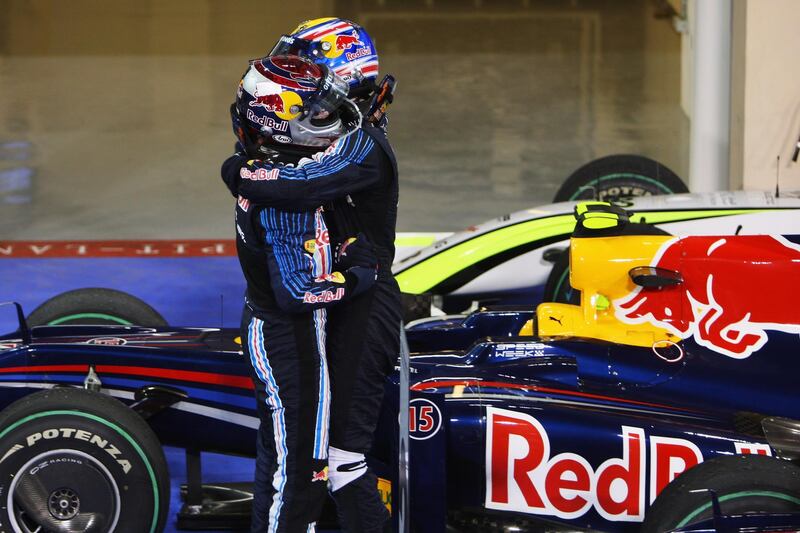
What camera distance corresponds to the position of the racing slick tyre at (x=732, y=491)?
353cm

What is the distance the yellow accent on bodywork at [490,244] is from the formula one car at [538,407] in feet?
4.03

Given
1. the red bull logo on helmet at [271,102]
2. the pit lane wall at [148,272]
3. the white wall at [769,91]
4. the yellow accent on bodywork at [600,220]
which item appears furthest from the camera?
the white wall at [769,91]

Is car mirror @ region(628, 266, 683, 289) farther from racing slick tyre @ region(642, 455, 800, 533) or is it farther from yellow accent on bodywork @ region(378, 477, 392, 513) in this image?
yellow accent on bodywork @ region(378, 477, 392, 513)

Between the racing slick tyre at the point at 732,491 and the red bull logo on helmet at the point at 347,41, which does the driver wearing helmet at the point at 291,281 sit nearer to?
the racing slick tyre at the point at 732,491

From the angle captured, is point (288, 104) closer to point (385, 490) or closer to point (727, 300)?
point (385, 490)

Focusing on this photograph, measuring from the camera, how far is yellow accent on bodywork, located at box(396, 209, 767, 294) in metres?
5.85

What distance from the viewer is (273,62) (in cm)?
355

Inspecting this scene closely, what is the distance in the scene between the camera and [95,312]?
5.19 metres

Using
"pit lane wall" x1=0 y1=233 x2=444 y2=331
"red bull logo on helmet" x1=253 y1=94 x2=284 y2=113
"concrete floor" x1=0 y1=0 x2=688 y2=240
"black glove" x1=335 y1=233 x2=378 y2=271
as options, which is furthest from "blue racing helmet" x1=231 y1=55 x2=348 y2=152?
"concrete floor" x1=0 y1=0 x2=688 y2=240

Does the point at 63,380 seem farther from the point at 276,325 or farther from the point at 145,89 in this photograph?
the point at 145,89

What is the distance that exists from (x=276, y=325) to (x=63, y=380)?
110cm

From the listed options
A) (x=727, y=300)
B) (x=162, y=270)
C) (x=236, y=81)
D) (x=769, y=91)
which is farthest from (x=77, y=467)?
(x=236, y=81)

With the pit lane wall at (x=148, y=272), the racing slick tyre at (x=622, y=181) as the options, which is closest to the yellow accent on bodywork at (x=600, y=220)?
the racing slick tyre at (x=622, y=181)

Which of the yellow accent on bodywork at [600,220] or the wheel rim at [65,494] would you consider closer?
the wheel rim at [65,494]
